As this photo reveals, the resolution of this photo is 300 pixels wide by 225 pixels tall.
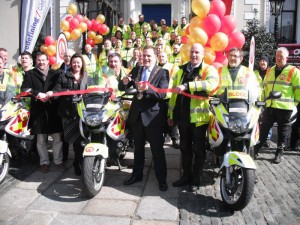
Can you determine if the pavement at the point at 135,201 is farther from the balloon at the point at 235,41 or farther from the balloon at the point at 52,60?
the balloon at the point at 52,60

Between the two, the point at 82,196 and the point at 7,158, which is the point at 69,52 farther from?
the point at 82,196

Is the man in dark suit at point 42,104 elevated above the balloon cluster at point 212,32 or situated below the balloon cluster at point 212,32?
below

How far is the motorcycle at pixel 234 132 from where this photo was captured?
13.3 ft

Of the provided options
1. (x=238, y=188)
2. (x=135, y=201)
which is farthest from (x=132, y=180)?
(x=238, y=188)

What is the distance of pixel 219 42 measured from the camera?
6547mm

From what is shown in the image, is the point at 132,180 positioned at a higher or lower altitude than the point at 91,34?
lower

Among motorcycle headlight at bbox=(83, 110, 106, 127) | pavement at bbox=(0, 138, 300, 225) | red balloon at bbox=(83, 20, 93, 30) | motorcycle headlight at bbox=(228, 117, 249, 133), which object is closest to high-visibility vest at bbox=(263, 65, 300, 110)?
pavement at bbox=(0, 138, 300, 225)

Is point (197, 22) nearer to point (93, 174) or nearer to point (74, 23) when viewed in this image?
point (93, 174)

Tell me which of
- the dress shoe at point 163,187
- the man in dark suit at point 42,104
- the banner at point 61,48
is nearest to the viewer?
the dress shoe at point 163,187

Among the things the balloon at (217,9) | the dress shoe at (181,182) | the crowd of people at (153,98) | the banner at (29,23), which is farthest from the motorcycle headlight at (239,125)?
the banner at (29,23)

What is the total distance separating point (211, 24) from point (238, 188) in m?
3.53

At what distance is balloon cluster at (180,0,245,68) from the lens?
21.5ft

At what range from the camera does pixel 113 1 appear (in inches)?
661

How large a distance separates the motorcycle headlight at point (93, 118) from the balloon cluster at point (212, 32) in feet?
8.91
